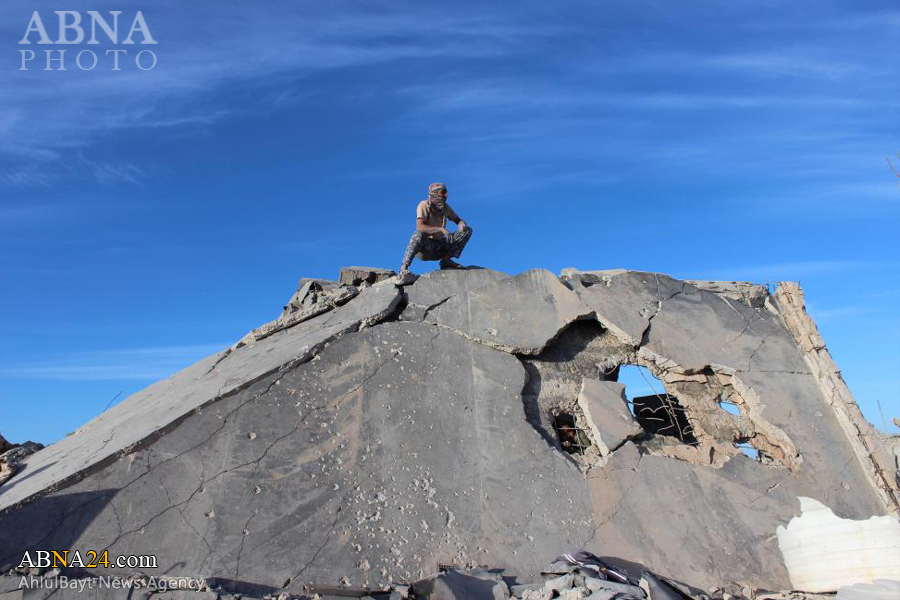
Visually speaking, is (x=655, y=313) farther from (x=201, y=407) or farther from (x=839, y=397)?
(x=201, y=407)

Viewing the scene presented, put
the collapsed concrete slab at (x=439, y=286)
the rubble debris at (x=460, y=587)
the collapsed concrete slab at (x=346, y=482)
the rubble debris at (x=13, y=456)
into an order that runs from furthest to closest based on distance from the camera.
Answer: the collapsed concrete slab at (x=439, y=286) → the rubble debris at (x=13, y=456) → the collapsed concrete slab at (x=346, y=482) → the rubble debris at (x=460, y=587)

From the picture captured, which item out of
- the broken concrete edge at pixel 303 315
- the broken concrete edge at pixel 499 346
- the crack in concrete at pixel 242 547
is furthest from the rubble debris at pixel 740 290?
the crack in concrete at pixel 242 547

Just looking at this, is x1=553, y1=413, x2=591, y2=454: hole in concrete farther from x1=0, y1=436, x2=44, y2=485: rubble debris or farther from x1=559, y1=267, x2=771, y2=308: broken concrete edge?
x1=0, y1=436, x2=44, y2=485: rubble debris

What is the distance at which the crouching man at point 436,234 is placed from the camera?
260 inches

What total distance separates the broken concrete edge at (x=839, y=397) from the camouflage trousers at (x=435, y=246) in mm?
3126

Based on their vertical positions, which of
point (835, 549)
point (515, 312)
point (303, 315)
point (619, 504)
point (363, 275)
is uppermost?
point (363, 275)

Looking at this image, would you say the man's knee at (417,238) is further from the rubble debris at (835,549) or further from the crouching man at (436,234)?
the rubble debris at (835,549)

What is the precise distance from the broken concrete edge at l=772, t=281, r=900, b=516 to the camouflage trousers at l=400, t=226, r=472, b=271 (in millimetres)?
3126

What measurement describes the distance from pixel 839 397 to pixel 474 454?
11.1 ft

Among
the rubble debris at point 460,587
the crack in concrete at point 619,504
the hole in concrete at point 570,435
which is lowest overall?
the rubble debris at point 460,587

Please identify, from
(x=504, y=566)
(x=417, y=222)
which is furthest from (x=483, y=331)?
(x=504, y=566)

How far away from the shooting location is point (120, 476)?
4348 mm

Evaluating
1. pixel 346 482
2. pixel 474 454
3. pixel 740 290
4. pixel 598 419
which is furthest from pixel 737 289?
pixel 346 482

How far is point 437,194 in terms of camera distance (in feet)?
22.6
